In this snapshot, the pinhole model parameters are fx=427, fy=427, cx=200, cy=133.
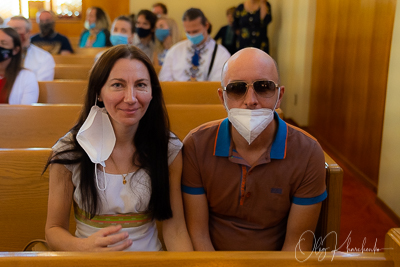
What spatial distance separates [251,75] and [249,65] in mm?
38

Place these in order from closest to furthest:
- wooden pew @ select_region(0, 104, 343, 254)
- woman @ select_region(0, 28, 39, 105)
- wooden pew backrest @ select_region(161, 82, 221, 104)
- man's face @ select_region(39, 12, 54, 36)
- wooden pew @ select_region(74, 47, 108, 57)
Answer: wooden pew @ select_region(0, 104, 343, 254), woman @ select_region(0, 28, 39, 105), wooden pew backrest @ select_region(161, 82, 221, 104), wooden pew @ select_region(74, 47, 108, 57), man's face @ select_region(39, 12, 54, 36)

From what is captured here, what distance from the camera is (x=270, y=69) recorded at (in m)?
1.51

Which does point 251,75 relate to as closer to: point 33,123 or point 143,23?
point 33,123

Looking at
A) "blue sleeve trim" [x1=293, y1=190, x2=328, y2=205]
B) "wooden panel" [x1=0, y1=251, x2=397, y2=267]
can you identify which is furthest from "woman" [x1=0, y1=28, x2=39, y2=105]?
"wooden panel" [x1=0, y1=251, x2=397, y2=267]

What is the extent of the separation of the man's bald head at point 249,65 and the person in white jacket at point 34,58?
323 centimetres

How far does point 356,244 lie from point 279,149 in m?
1.52

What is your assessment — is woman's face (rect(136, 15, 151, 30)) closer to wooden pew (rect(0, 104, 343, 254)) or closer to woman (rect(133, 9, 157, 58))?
woman (rect(133, 9, 157, 58))

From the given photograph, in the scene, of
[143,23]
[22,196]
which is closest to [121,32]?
[143,23]

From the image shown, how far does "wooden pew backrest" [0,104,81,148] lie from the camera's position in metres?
2.66

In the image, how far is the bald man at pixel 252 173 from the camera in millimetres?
1488

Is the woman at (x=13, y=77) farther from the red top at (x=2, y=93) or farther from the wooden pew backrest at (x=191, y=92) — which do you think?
the wooden pew backrest at (x=191, y=92)

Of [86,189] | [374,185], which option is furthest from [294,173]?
[374,185]

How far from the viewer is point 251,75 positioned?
149 centimetres

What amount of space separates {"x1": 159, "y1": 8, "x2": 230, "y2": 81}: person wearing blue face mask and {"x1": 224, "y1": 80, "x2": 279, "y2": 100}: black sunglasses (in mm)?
2685
